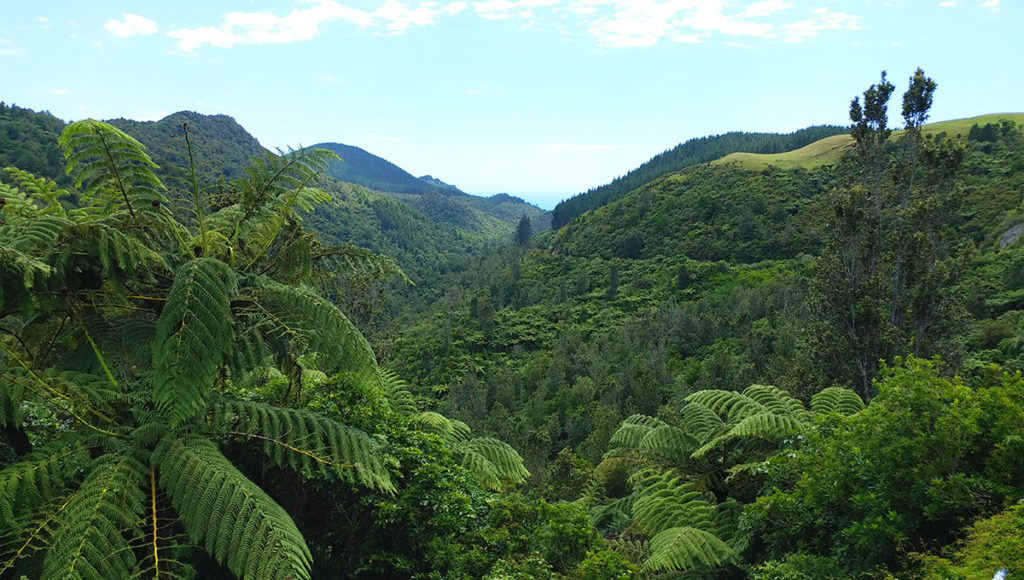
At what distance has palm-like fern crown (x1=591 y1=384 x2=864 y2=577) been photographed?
192 inches

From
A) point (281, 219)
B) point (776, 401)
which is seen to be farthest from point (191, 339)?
point (776, 401)

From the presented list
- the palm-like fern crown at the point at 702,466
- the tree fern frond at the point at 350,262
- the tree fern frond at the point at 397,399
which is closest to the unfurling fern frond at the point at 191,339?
the tree fern frond at the point at 350,262

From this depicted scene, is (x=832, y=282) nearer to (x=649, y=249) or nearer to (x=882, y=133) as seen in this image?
(x=882, y=133)

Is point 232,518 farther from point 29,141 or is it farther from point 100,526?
point 29,141

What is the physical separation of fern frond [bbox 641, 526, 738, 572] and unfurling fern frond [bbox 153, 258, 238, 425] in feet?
12.2

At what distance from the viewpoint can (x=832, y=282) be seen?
13.6 m

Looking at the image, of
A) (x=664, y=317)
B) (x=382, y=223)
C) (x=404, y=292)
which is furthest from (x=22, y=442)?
(x=382, y=223)

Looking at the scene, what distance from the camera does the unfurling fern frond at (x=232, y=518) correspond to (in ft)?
9.53

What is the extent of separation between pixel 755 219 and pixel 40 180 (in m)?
80.5

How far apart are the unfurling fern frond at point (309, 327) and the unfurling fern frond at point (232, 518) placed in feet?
3.05

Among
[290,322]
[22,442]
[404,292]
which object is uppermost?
[290,322]

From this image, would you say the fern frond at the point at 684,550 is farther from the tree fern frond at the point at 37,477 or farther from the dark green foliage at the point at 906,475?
the tree fern frond at the point at 37,477

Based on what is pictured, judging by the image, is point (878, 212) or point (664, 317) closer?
point (878, 212)

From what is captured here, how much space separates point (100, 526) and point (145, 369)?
1468 mm
